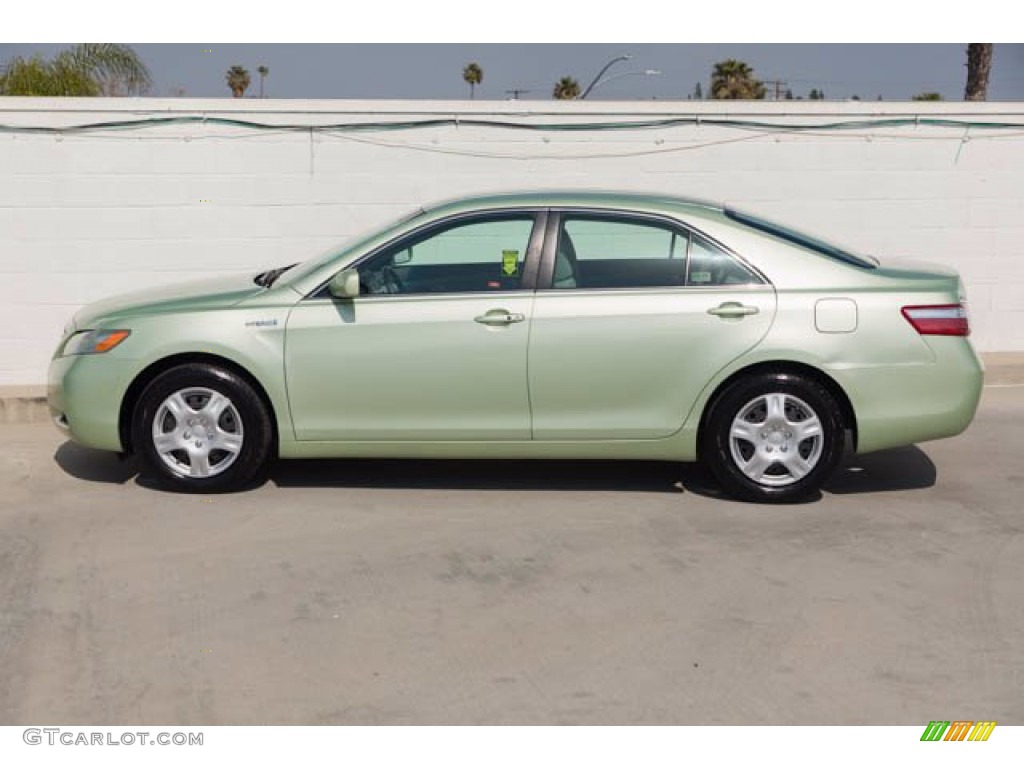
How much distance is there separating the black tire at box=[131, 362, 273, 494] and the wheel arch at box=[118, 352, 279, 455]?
0.10 ft

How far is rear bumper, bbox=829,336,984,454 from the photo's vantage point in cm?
684

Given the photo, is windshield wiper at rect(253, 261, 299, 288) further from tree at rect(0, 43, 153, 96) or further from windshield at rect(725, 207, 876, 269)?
tree at rect(0, 43, 153, 96)

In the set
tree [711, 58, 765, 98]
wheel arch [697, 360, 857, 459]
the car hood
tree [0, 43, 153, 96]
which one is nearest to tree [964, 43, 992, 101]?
tree [0, 43, 153, 96]

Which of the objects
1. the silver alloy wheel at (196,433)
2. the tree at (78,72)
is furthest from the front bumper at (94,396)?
the tree at (78,72)

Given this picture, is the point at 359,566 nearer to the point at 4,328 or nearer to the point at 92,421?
the point at 92,421

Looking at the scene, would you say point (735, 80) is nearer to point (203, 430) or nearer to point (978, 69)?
point (978, 69)

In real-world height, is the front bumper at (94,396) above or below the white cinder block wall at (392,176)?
below

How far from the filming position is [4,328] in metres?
10.4

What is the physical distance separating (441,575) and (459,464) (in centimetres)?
208

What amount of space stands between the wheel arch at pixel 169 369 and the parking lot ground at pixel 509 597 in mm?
377

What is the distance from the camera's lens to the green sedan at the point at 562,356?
22.5 feet

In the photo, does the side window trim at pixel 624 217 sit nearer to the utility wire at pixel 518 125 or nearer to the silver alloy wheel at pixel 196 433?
the silver alloy wheel at pixel 196 433

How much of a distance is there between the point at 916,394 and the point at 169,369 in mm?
3723

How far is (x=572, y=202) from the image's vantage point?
7.09 meters
